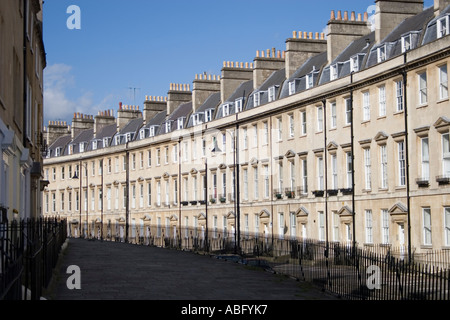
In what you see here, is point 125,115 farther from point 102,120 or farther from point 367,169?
point 367,169

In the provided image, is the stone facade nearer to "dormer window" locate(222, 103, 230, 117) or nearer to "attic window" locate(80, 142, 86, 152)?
"dormer window" locate(222, 103, 230, 117)

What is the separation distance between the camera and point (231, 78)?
212ft

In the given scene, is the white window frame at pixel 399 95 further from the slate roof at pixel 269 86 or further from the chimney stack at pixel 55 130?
the chimney stack at pixel 55 130

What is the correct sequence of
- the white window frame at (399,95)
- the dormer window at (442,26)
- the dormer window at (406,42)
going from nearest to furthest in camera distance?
the dormer window at (442,26) → the white window frame at (399,95) → the dormer window at (406,42)

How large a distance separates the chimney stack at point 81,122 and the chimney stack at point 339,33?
50.9m

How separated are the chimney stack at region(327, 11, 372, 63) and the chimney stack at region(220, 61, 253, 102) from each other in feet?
52.9

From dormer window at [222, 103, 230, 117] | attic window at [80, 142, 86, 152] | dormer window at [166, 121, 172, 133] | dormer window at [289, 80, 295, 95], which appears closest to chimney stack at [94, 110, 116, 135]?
attic window at [80, 142, 86, 152]

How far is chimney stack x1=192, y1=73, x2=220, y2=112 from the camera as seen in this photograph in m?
69.7

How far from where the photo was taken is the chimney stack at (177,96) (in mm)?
75688

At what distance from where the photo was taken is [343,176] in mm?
44781

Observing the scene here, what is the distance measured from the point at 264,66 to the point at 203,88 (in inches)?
441

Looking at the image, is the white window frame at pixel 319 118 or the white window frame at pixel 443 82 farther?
the white window frame at pixel 319 118

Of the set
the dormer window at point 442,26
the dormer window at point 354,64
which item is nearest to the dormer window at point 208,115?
the dormer window at point 354,64

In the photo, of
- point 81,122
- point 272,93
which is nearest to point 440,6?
point 272,93
